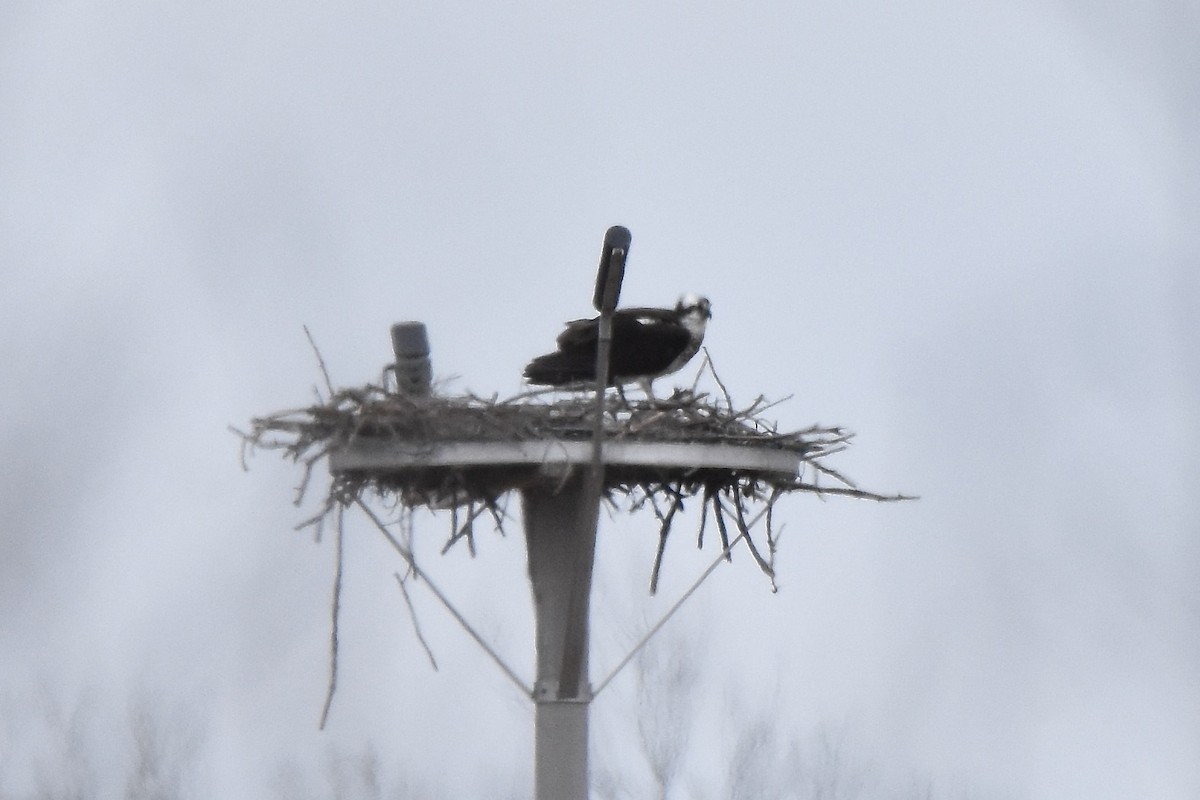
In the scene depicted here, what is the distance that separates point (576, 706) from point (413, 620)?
2.31ft

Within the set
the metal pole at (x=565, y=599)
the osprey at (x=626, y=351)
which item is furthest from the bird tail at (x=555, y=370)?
the metal pole at (x=565, y=599)

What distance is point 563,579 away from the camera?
6.54m

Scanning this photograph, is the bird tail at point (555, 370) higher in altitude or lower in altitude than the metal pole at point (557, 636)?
higher

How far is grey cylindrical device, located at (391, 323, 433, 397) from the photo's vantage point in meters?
6.43

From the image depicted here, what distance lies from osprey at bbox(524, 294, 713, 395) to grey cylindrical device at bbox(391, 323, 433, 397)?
571mm

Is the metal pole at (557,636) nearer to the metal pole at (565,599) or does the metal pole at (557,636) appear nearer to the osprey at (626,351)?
the metal pole at (565,599)

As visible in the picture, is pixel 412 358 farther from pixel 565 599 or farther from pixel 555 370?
pixel 565 599

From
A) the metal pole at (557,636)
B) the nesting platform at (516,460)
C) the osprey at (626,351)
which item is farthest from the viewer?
the osprey at (626,351)

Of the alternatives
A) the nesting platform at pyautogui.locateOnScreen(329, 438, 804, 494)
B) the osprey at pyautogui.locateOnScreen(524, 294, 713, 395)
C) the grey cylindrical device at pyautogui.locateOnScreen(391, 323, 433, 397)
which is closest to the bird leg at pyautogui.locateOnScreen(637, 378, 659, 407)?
the osprey at pyautogui.locateOnScreen(524, 294, 713, 395)

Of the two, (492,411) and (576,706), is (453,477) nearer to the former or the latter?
(492,411)

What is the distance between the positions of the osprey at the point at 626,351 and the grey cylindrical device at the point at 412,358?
1.87 feet

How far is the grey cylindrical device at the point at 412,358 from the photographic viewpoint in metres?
6.43

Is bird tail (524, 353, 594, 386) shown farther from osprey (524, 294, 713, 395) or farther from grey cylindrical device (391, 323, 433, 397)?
grey cylindrical device (391, 323, 433, 397)

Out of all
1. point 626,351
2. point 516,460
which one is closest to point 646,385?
point 626,351
